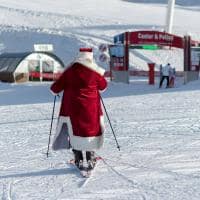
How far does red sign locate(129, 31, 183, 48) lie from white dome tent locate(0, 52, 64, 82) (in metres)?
6.05

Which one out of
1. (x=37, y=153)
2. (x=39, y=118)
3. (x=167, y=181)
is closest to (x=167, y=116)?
(x=39, y=118)

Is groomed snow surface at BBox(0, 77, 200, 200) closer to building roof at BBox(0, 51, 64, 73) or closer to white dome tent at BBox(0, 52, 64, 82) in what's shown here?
white dome tent at BBox(0, 52, 64, 82)

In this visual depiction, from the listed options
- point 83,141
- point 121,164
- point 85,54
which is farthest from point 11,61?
point 83,141

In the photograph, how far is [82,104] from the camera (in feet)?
24.9

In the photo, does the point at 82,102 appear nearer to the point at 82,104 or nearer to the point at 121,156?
the point at 82,104

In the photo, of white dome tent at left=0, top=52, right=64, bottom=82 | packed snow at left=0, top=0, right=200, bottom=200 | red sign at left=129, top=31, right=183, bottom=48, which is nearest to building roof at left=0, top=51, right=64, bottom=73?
white dome tent at left=0, top=52, right=64, bottom=82

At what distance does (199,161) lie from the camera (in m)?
8.10

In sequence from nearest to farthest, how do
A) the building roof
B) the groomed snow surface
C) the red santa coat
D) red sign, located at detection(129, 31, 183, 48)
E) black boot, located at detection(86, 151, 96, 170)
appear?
1. the groomed snow surface
2. the red santa coat
3. black boot, located at detection(86, 151, 96, 170)
4. red sign, located at detection(129, 31, 183, 48)
5. the building roof

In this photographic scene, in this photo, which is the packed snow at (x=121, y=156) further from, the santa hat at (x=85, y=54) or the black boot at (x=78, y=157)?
the santa hat at (x=85, y=54)

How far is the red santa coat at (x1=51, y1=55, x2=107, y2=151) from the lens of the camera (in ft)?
25.0

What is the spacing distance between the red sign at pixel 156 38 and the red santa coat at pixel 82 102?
2544cm

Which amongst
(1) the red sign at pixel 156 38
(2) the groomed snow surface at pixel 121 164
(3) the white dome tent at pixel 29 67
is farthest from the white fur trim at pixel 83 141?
(3) the white dome tent at pixel 29 67

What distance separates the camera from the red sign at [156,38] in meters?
32.8

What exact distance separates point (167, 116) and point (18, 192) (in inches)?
317
